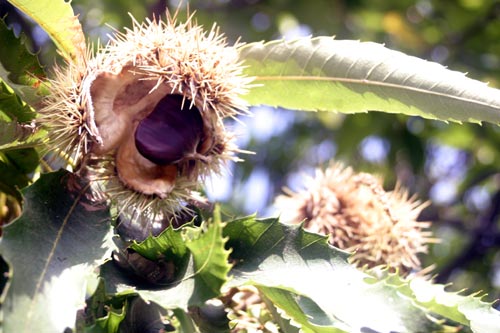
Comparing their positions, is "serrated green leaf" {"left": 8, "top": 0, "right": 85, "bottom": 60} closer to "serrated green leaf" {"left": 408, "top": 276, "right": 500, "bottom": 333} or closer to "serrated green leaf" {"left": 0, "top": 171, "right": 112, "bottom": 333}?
"serrated green leaf" {"left": 0, "top": 171, "right": 112, "bottom": 333}

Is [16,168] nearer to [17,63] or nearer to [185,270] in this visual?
[17,63]

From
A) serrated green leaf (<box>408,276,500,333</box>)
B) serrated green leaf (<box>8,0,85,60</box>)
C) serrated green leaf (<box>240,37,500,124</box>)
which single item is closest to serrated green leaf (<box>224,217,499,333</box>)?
serrated green leaf (<box>408,276,500,333</box>)

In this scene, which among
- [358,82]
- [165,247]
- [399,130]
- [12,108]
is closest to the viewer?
[165,247]

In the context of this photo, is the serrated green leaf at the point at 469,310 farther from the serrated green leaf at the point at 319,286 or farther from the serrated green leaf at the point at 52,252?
the serrated green leaf at the point at 52,252

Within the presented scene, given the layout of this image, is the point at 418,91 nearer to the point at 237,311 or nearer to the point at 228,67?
the point at 228,67

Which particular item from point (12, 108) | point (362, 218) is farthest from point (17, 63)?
point (362, 218)
